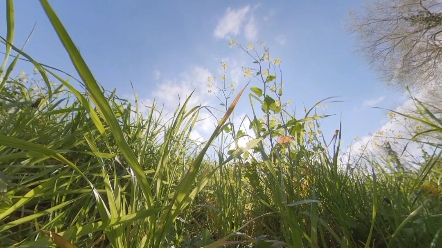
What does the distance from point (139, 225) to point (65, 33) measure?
0.42m

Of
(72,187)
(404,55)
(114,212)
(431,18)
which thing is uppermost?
(431,18)

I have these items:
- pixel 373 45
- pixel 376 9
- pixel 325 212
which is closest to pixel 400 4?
pixel 376 9

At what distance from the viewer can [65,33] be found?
295 mm

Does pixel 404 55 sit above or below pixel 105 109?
above

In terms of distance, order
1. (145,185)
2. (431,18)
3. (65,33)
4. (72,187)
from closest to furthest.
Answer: (65,33) → (145,185) → (72,187) → (431,18)

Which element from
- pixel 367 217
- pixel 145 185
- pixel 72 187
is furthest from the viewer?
pixel 72 187

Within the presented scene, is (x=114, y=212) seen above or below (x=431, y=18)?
below

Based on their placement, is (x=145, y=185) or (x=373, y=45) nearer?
(x=145, y=185)

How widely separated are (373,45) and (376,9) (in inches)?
39.9

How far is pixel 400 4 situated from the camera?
29.7 ft

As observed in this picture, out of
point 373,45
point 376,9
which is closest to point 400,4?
point 376,9

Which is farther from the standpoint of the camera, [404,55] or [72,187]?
[404,55]

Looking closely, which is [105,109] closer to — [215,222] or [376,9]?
[215,222]

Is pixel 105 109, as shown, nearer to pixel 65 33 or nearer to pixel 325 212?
pixel 65 33
